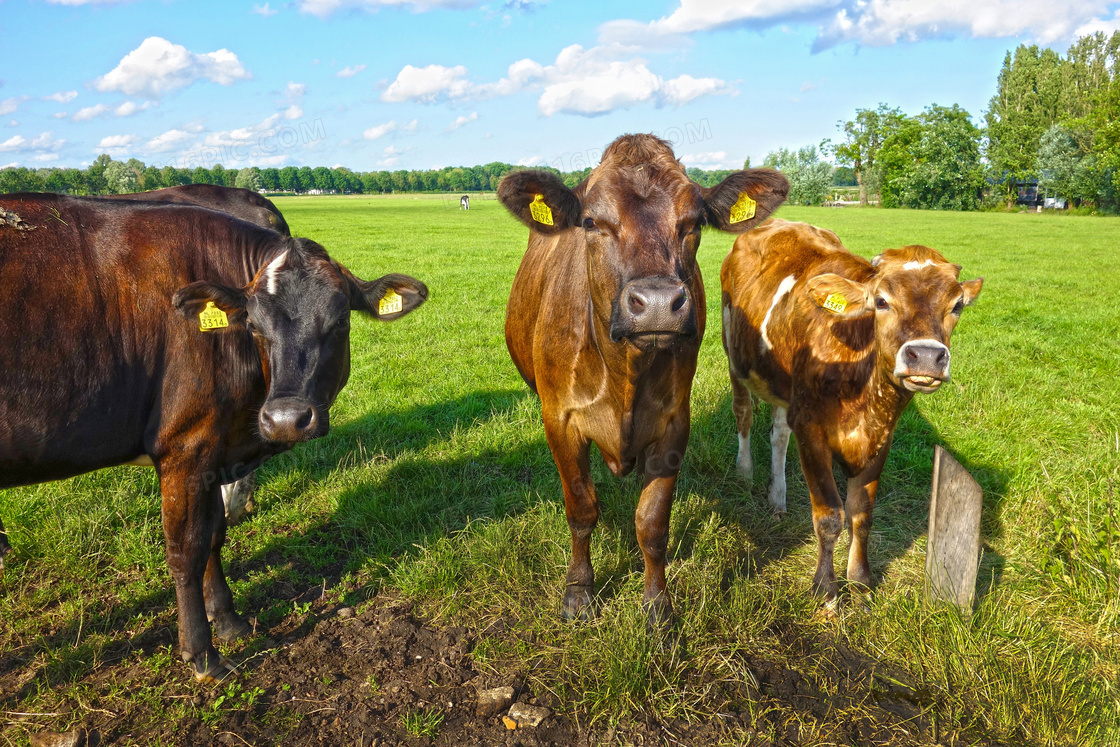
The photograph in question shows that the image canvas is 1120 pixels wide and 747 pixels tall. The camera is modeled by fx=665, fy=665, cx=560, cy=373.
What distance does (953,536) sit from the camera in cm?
354

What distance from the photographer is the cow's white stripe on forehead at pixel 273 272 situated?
3.37 m

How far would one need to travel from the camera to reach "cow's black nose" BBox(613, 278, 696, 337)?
8.95ft

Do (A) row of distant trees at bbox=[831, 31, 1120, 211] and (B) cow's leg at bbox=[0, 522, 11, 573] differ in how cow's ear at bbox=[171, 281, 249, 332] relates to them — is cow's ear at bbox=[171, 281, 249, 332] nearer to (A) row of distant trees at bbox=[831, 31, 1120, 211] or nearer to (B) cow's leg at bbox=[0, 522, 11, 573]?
(B) cow's leg at bbox=[0, 522, 11, 573]

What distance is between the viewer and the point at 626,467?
3658 mm

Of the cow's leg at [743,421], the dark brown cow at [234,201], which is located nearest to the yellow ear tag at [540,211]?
the cow's leg at [743,421]

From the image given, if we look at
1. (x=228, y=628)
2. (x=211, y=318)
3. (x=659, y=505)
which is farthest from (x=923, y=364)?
(x=228, y=628)

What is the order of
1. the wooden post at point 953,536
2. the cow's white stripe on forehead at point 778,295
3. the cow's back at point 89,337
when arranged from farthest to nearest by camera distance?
1. the cow's white stripe on forehead at point 778,295
2. the wooden post at point 953,536
3. the cow's back at point 89,337

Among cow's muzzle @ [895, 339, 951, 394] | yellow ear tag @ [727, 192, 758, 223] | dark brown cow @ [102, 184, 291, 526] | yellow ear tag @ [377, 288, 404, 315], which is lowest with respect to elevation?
cow's muzzle @ [895, 339, 951, 394]

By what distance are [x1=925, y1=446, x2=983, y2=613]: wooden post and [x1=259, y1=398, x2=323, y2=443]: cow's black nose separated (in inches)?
126

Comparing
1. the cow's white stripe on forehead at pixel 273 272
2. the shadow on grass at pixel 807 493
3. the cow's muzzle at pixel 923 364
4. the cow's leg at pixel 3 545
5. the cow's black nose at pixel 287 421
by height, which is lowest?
the shadow on grass at pixel 807 493

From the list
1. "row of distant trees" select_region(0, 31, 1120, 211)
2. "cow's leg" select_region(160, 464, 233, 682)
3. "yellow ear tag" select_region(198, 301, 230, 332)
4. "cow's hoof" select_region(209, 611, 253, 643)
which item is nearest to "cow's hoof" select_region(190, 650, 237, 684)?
"cow's leg" select_region(160, 464, 233, 682)

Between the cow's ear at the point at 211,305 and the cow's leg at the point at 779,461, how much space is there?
3.88 meters

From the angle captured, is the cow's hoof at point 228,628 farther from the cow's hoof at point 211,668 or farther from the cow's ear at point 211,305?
the cow's ear at point 211,305

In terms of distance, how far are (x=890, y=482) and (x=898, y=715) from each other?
287 centimetres
